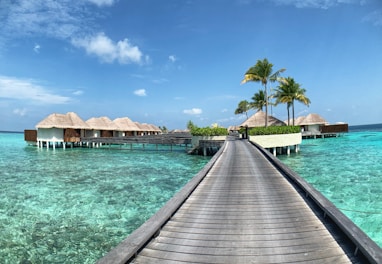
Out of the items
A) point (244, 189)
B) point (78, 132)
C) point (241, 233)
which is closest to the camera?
point (241, 233)

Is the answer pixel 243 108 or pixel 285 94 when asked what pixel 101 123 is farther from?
pixel 243 108

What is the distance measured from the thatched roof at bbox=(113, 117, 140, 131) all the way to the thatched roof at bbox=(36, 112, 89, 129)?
1049cm

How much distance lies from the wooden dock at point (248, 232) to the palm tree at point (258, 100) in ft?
122

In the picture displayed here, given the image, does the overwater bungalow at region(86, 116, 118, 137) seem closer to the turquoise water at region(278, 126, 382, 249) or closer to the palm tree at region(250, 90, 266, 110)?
the palm tree at region(250, 90, 266, 110)

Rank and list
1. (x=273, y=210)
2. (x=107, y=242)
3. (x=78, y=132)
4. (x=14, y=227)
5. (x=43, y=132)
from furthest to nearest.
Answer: (x=78, y=132)
(x=43, y=132)
(x=14, y=227)
(x=107, y=242)
(x=273, y=210)

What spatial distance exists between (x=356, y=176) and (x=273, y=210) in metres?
11.4

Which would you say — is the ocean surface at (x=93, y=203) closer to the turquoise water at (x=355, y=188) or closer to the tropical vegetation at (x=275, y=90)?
the turquoise water at (x=355, y=188)

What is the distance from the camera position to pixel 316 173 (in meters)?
15.0

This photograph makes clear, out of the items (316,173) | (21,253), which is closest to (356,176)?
(316,173)

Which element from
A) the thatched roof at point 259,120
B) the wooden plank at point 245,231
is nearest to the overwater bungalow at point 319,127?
the thatched roof at point 259,120

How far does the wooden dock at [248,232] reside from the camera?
126 inches

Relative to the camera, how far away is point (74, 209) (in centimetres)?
891

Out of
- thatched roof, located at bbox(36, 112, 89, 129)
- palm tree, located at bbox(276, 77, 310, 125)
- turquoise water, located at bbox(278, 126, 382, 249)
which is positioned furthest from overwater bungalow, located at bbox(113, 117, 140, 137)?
turquoise water, located at bbox(278, 126, 382, 249)

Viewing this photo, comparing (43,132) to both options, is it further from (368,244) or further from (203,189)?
(368,244)
